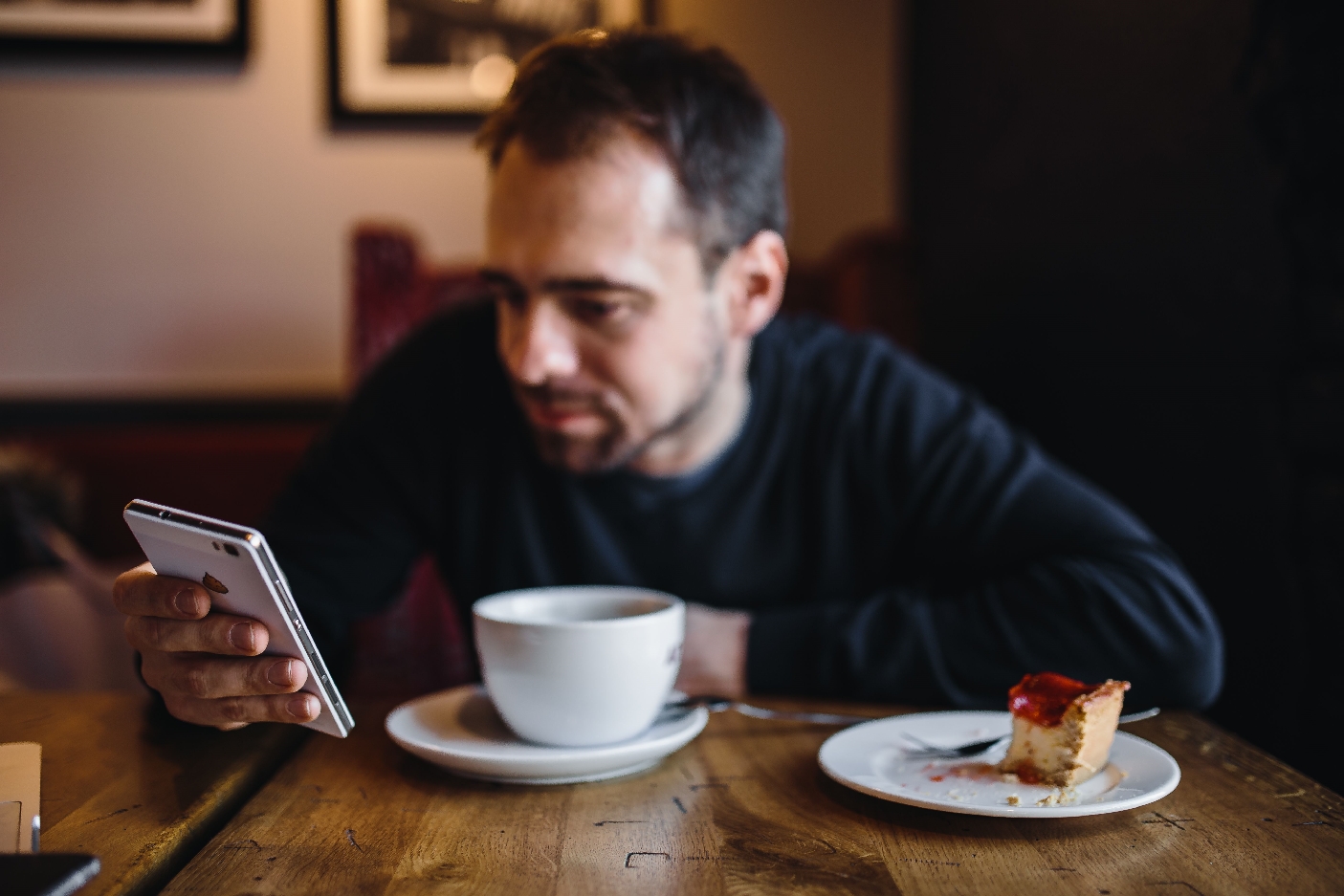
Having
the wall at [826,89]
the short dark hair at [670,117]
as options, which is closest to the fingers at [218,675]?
the short dark hair at [670,117]

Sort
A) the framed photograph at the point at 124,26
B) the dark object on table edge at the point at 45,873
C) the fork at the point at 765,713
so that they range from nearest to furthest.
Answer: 1. the dark object on table edge at the point at 45,873
2. the fork at the point at 765,713
3. the framed photograph at the point at 124,26

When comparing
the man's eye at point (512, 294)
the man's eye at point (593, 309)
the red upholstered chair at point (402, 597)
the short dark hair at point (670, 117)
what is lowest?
the red upholstered chair at point (402, 597)

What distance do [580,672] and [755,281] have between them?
2.07 ft

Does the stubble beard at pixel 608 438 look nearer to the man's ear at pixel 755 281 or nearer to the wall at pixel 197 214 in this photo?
the man's ear at pixel 755 281

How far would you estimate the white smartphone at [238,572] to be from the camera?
1.98ft

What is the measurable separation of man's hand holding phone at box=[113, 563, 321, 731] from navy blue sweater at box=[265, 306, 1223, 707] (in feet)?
1.15

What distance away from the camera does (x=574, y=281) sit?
3.30 feet

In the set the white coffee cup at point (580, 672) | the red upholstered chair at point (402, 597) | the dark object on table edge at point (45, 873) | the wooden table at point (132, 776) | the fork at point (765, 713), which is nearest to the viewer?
the dark object on table edge at point (45, 873)

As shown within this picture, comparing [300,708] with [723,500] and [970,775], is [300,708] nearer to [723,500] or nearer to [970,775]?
[970,775]

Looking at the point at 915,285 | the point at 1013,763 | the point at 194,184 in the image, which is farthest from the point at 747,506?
the point at 194,184

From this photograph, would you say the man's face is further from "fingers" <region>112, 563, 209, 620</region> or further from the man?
"fingers" <region>112, 563, 209, 620</region>

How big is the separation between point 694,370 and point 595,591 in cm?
36

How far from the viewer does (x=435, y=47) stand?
2277 mm

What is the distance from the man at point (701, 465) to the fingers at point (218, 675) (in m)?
0.01
